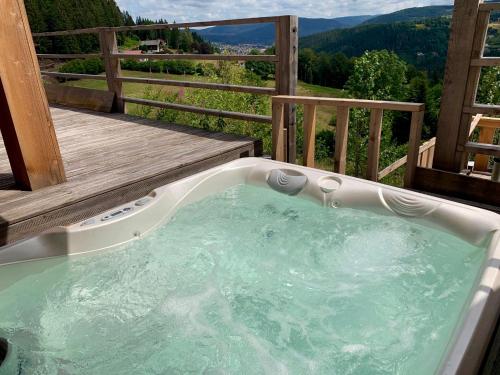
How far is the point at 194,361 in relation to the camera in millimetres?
1389

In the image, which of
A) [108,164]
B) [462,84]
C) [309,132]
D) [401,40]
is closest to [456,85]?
[462,84]

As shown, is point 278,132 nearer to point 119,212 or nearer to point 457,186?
point 457,186

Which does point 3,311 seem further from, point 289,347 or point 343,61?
point 343,61

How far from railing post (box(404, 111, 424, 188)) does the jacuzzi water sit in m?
0.53

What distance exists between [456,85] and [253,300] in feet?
5.63

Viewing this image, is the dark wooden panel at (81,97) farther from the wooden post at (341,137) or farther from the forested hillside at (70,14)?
the forested hillside at (70,14)

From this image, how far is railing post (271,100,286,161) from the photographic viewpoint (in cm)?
286

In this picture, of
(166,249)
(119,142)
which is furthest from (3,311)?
(119,142)

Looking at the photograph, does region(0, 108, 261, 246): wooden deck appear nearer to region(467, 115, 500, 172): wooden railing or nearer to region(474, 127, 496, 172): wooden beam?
region(467, 115, 500, 172): wooden railing

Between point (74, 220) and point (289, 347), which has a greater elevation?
point (74, 220)

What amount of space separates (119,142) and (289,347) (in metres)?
2.42

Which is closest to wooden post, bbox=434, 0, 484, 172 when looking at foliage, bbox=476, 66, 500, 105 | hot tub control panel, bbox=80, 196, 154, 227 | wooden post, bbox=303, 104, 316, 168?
wooden post, bbox=303, 104, 316, 168

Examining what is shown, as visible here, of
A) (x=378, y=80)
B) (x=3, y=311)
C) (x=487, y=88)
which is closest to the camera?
(x=3, y=311)

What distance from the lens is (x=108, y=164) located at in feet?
8.76
